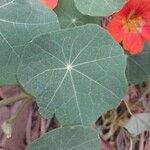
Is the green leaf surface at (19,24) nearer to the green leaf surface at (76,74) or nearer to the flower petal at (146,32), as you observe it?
the green leaf surface at (76,74)

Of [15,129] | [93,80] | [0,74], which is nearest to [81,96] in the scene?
[93,80]

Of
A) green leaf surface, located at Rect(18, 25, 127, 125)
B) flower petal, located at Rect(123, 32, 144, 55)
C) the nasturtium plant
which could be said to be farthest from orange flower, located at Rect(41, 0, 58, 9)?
flower petal, located at Rect(123, 32, 144, 55)

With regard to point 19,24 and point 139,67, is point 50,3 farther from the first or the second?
→ point 139,67

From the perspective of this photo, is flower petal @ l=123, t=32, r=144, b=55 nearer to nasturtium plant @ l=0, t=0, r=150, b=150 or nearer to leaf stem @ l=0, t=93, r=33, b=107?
nasturtium plant @ l=0, t=0, r=150, b=150

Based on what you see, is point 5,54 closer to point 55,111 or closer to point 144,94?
point 55,111

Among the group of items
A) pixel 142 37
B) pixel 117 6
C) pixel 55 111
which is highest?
pixel 117 6

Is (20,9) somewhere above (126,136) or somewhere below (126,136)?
above

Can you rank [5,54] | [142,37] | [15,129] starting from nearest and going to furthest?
[5,54], [142,37], [15,129]

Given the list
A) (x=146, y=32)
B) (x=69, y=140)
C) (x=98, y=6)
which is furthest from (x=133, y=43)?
(x=69, y=140)
